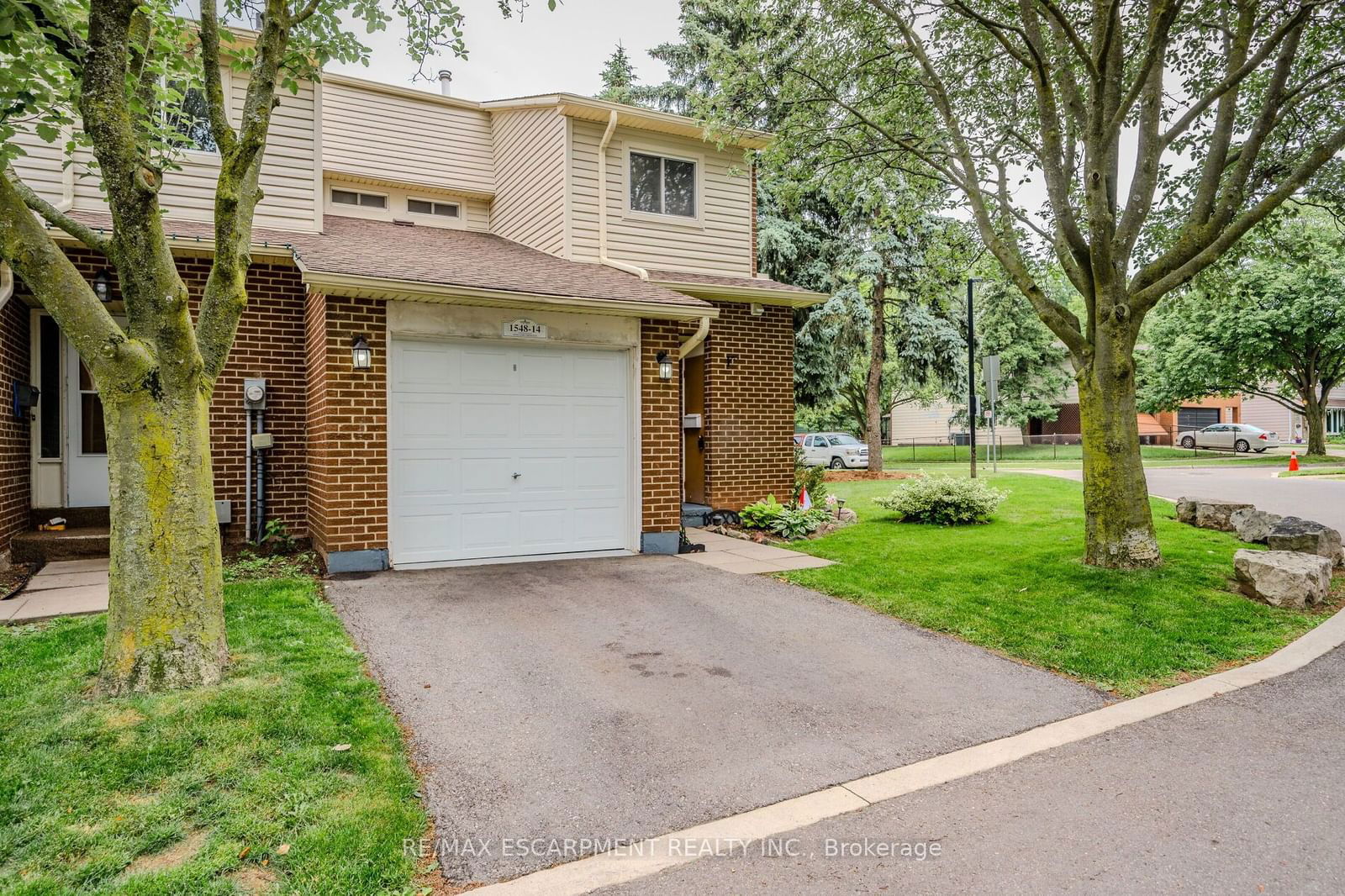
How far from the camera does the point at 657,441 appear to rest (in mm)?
8820

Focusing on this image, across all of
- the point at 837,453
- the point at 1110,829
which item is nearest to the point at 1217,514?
the point at 1110,829

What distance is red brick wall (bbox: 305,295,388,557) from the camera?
7.20m

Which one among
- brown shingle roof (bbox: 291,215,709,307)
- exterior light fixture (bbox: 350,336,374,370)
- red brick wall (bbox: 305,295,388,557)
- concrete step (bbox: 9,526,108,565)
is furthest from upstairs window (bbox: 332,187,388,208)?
concrete step (bbox: 9,526,108,565)

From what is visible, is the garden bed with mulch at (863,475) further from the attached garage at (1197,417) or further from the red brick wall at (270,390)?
the attached garage at (1197,417)

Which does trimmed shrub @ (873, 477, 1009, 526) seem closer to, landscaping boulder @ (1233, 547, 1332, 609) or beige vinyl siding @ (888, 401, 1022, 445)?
landscaping boulder @ (1233, 547, 1332, 609)

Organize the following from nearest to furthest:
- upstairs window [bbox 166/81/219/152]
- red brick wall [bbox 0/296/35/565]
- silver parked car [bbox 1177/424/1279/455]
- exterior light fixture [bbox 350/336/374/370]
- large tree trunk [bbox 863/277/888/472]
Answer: red brick wall [bbox 0/296/35/565] → exterior light fixture [bbox 350/336/374/370] → upstairs window [bbox 166/81/219/152] → large tree trunk [bbox 863/277/888/472] → silver parked car [bbox 1177/424/1279/455]

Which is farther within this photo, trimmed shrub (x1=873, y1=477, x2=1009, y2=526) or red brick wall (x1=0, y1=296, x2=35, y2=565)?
trimmed shrub (x1=873, y1=477, x2=1009, y2=526)

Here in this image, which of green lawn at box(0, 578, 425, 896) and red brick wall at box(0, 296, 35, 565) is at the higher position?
red brick wall at box(0, 296, 35, 565)

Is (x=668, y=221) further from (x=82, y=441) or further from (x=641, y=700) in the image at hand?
(x=641, y=700)

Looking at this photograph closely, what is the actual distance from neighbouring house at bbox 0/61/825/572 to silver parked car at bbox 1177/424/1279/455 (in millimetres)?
34950

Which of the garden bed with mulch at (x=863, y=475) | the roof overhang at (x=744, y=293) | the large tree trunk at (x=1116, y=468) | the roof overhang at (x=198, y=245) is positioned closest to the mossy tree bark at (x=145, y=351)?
→ the roof overhang at (x=198, y=245)

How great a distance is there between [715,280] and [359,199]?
5755 millimetres

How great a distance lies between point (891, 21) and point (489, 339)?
5.85 m

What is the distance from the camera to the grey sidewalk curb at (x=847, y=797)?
2707 mm
